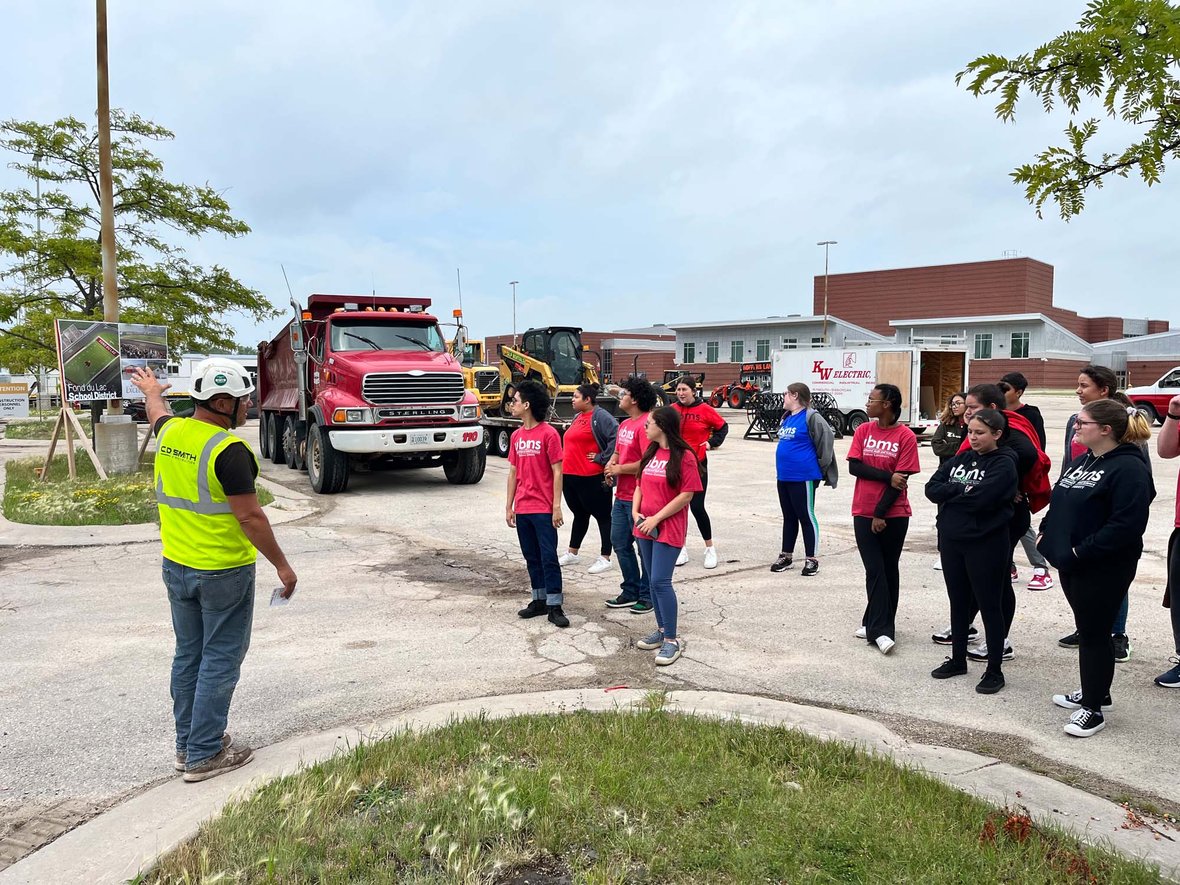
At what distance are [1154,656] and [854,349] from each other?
70.8ft

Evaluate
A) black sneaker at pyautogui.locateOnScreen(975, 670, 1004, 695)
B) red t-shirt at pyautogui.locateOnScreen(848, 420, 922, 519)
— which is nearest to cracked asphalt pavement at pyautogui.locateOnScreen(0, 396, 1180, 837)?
black sneaker at pyautogui.locateOnScreen(975, 670, 1004, 695)

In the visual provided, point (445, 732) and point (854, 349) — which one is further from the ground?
point (854, 349)

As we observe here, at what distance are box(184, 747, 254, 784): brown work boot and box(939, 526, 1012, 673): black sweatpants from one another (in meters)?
4.00

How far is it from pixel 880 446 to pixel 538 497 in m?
2.48

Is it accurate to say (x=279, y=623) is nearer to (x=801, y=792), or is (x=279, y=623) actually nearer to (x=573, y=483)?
(x=573, y=483)

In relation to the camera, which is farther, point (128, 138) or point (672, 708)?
point (128, 138)

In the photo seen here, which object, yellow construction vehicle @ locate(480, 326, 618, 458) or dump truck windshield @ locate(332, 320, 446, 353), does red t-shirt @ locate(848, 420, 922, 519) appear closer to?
dump truck windshield @ locate(332, 320, 446, 353)

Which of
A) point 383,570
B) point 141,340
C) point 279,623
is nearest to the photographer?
point 279,623

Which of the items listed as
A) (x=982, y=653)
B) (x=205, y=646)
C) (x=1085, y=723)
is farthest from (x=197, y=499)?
(x=982, y=653)

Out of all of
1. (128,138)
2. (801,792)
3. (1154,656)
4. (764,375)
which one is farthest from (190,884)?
(764,375)

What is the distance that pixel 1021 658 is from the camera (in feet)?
18.3

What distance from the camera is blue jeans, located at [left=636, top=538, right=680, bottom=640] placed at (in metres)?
5.41

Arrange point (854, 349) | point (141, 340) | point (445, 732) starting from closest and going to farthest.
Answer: point (445, 732) → point (141, 340) → point (854, 349)

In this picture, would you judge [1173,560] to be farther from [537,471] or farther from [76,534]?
[76,534]
